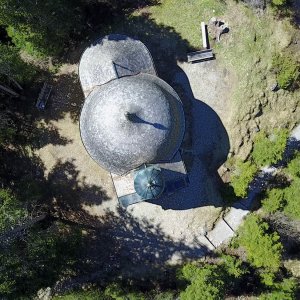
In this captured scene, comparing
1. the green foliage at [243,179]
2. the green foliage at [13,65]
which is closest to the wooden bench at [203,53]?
the green foliage at [243,179]

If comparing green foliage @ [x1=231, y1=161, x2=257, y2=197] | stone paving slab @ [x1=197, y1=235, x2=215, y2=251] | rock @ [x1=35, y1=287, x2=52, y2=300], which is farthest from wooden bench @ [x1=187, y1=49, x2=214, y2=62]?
rock @ [x1=35, y1=287, x2=52, y2=300]

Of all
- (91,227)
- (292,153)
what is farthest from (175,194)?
(292,153)

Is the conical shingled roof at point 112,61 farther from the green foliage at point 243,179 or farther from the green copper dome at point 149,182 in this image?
the green foliage at point 243,179

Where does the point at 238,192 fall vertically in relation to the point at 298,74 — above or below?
below

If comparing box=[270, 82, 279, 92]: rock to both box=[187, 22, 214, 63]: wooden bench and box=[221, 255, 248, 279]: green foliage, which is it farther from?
box=[221, 255, 248, 279]: green foliage

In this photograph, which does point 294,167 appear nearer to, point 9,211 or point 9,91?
point 9,211

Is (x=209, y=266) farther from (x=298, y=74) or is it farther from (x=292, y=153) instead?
(x=298, y=74)
